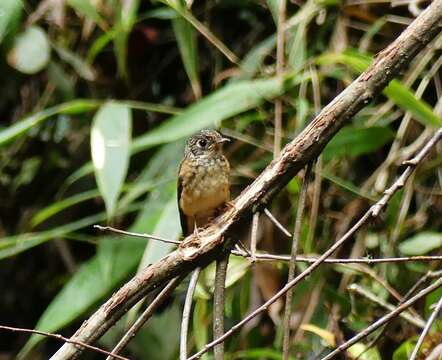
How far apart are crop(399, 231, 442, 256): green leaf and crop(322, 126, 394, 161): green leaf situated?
0.33 metres

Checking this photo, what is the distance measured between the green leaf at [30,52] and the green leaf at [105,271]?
0.82m

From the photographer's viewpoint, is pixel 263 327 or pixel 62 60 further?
pixel 62 60

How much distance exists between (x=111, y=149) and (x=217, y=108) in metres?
0.36

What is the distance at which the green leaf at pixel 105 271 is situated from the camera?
3.16m

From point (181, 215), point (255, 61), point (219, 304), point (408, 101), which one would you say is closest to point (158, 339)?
point (181, 215)

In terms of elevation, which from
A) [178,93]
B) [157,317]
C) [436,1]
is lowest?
[157,317]

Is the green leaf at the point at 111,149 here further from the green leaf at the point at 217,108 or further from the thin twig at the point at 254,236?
the thin twig at the point at 254,236

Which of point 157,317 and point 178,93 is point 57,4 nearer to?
point 178,93

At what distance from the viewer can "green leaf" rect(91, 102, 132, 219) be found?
295 centimetres

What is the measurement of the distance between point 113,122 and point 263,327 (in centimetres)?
87

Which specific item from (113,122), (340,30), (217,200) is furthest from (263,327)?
(340,30)

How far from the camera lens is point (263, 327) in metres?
3.40

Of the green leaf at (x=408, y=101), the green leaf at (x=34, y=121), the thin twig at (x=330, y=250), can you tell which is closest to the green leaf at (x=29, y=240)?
the green leaf at (x=34, y=121)

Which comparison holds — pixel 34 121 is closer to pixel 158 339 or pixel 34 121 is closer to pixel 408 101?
pixel 158 339
